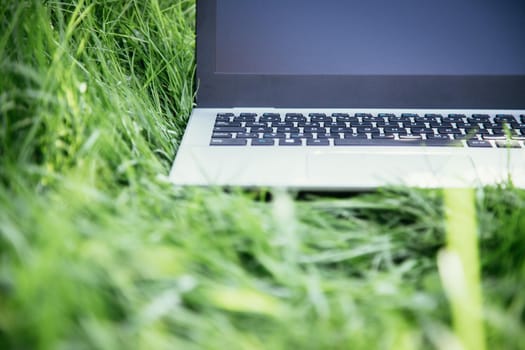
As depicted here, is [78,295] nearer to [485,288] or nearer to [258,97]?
[485,288]

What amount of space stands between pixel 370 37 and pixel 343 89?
0.30 ft

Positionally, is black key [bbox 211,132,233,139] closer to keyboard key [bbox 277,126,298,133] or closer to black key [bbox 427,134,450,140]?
keyboard key [bbox 277,126,298,133]

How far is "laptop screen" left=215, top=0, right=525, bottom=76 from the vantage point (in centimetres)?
96

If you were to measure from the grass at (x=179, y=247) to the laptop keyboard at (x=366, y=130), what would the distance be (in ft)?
0.41

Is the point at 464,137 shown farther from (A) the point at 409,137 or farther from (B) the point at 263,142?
(B) the point at 263,142

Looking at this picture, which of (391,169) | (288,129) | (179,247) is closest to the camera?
(179,247)

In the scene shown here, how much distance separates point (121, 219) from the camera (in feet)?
2.09

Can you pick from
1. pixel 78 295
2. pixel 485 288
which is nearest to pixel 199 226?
pixel 78 295

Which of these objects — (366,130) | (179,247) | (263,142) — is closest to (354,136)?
(366,130)

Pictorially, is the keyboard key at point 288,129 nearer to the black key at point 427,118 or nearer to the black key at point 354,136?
the black key at point 354,136

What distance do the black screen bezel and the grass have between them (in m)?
0.16

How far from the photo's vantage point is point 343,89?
979 mm

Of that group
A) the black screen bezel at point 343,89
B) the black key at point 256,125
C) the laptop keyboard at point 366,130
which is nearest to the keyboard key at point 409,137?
the laptop keyboard at point 366,130

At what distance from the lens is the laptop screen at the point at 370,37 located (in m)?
0.96
